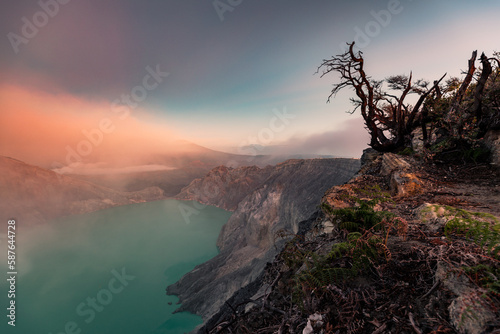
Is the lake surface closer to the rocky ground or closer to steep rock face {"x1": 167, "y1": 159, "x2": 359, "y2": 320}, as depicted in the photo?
steep rock face {"x1": 167, "y1": 159, "x2": 359, "y2": 320}

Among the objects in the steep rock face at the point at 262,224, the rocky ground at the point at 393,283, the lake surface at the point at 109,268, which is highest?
the rocky ground at the point at 393,283

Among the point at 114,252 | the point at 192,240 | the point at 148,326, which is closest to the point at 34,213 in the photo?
the point at 114,252

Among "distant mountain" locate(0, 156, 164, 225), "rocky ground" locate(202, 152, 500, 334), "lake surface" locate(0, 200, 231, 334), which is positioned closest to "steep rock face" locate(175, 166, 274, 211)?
"lake surface" locate(0, 200, 231, 334)

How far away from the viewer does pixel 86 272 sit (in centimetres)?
7350

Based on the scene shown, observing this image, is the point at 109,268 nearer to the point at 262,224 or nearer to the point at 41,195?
the point at 262,224

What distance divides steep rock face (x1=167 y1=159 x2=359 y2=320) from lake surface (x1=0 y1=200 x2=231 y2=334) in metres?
5.62

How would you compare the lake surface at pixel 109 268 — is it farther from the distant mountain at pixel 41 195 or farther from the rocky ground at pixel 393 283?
the rocky ground at pixel 393 283

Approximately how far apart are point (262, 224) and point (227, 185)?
80276mm

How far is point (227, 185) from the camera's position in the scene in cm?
12562

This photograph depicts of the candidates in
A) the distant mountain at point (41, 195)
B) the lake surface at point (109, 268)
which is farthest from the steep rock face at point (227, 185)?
the distant mountain at point (41, 195)

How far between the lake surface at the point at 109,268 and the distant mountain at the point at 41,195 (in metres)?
8.32

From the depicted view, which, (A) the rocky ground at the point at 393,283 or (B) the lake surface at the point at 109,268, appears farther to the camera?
(B) the lake surface at the point at 109,268

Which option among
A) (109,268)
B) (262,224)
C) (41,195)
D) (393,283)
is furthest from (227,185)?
(393,283)

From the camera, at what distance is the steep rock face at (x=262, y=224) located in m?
35.2
